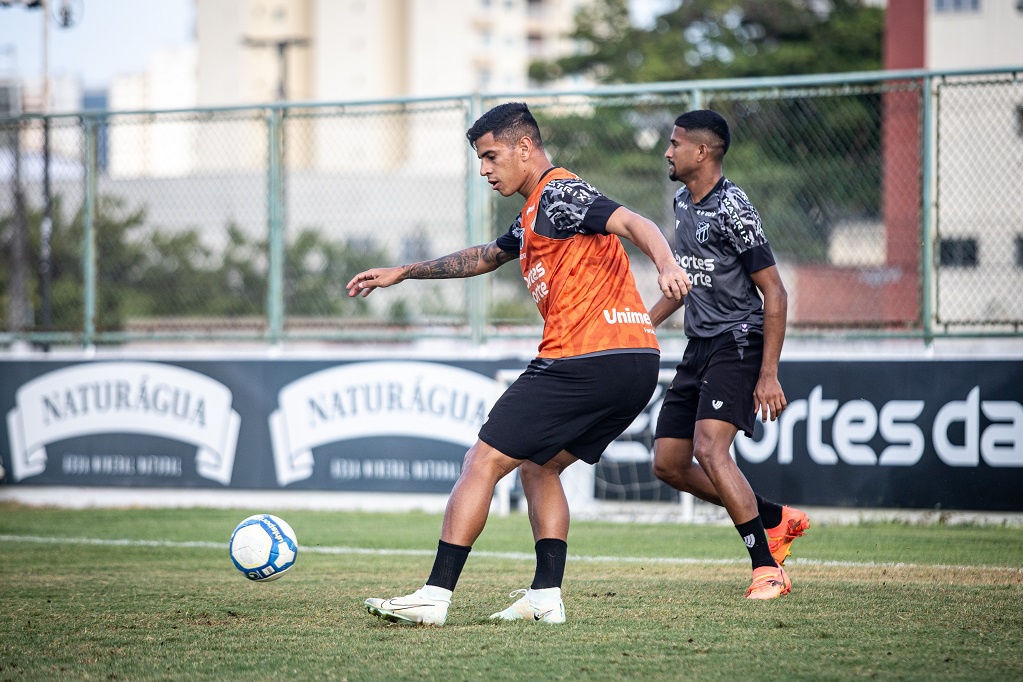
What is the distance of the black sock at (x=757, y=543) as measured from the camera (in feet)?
19.0

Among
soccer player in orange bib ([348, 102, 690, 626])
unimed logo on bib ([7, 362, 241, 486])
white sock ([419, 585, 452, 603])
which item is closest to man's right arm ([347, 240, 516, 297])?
soccer player in orange bib ([348, 102, 690, 626])

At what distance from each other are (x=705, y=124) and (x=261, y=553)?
3.05 m

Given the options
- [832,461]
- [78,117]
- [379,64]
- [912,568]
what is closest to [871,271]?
[832,461]

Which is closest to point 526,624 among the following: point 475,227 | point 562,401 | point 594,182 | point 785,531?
point 562,401

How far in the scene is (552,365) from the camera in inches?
202

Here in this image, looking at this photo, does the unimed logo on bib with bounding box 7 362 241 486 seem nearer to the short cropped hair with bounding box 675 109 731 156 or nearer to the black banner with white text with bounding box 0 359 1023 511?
the black banner with white text with bounding box 0 359 1023 511

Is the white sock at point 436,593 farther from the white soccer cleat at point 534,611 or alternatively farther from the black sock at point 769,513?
the black sock at point 769,513

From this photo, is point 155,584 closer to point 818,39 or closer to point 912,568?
point 912,568

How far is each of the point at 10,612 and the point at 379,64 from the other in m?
64.5

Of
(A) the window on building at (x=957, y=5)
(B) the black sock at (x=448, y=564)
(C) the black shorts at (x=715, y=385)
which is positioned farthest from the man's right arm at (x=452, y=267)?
(A) the window on building at (x=957, y=5)

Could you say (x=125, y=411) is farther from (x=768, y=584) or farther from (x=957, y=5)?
(x=957, y=5)

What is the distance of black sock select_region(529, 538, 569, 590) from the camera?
17.2 ft

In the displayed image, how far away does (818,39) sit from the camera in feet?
140

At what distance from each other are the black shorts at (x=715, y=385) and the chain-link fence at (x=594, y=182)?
402 centimetres
